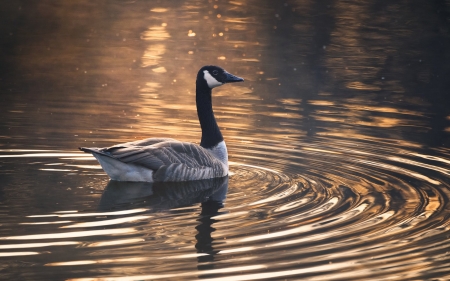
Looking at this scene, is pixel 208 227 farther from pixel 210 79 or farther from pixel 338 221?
pixel 210 79

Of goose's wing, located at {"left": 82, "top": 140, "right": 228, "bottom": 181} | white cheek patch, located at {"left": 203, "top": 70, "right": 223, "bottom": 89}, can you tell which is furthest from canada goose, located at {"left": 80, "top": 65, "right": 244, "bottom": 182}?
white cheek patch, located at {"left": 203, "top": 70, "right": 223, "bottom": 89}

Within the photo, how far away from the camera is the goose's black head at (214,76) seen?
42.5 feet

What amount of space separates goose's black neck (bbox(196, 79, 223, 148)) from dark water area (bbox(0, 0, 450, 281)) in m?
0.54

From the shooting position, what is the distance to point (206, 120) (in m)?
13.1

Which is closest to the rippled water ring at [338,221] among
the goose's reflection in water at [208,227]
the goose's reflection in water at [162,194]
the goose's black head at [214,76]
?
the goose's reflection in water at [208,227]

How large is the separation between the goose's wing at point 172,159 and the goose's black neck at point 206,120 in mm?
510

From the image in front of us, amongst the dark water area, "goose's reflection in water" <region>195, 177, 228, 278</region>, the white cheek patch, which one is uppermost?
the white cheek patch

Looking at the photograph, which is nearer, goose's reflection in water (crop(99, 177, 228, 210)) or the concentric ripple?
the concentric ripple

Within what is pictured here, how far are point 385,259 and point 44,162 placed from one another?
5.94 meters

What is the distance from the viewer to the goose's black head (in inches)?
511

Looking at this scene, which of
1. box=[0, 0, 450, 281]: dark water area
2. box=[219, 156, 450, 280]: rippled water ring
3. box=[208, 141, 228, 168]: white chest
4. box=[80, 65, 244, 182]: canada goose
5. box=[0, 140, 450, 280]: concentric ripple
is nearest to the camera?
box=[0, 140, 450, 280]: concentric ripple

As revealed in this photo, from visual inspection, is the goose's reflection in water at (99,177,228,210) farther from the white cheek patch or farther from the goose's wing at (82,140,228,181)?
the white cheek patch

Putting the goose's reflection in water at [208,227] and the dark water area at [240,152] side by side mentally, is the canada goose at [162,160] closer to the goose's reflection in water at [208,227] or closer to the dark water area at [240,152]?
the dark water area at [240,152]

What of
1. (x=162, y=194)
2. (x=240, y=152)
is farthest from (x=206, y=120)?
(x=162, y=194)
